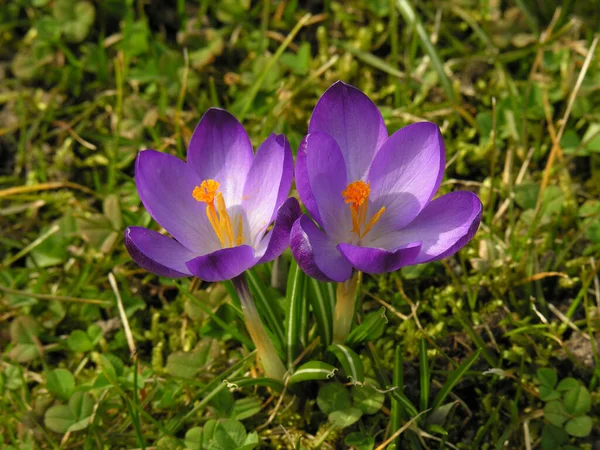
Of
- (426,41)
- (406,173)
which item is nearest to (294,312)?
(406,173)

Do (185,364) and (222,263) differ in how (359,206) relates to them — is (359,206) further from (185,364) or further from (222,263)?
(185,364)

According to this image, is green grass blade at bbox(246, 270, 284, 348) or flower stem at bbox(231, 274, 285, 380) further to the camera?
green grass blade at bbox(246, 270, 284, 348)

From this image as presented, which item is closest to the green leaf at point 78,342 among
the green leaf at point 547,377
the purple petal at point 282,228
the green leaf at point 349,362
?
the green leaf at point 349,362

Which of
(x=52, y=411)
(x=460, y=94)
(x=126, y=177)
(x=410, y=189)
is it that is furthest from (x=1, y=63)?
(x=410, y=189)

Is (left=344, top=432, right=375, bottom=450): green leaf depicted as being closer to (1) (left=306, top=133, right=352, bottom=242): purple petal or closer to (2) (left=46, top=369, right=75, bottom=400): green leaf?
(1) (left=306, top=133, right=352, bottom=242): purple petal

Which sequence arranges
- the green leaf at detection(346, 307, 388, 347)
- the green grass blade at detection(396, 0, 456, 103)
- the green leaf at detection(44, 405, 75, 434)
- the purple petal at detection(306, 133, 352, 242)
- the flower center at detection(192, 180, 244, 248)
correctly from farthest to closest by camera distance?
1. the green grass blade at detection(396, 0, 456, 103)
2. the green leaf at detection(44, 405, 75, 434)
3. the green leaf at detection(346, 307, 388, 347)
4. the flower center at detection(192, 180, 244, 248)
5. the purple petal at detection(306, 133, 352, 242)

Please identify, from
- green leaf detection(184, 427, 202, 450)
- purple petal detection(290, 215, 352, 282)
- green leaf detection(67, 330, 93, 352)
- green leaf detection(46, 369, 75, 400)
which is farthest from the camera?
green leaf detection(67, 330, 93, 352)

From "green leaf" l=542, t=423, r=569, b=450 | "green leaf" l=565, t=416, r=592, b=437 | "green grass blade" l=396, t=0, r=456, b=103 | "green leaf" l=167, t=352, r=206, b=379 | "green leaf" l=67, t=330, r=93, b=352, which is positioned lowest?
"green leaf" l=542, t=423, r=569, b=450

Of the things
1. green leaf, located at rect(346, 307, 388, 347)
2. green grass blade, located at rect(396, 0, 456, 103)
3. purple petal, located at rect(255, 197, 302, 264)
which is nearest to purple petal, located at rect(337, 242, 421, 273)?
purple petal, located at rect(255, 197, 302, 264)
